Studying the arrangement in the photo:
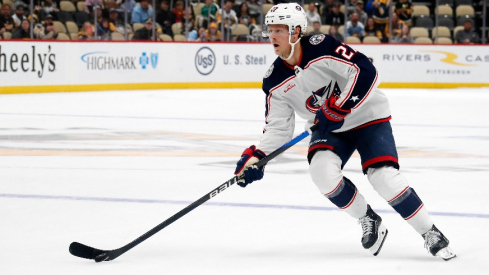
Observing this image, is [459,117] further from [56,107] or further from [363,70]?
[363,70]

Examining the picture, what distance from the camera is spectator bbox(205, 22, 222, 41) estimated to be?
1585 centimetres

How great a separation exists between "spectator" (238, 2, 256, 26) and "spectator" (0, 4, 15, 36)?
14.5ft

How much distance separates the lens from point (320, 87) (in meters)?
3.52

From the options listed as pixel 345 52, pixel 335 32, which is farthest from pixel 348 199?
pixel 335 32

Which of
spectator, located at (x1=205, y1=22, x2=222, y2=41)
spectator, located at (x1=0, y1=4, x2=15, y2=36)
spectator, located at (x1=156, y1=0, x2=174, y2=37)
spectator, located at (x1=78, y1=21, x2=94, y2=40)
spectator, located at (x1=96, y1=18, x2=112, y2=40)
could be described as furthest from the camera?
spectator, located at (x1=205, y1=22, x2=222, y2=41)

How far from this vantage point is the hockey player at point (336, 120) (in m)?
3.39

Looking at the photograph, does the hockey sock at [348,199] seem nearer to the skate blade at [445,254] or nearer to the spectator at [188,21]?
the skate blade at [445,254]

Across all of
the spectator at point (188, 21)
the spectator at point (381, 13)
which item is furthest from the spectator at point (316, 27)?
the spectator at point (188, 21)

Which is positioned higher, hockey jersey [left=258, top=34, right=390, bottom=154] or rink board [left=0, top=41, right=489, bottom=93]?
hockey jersey [left=258, top=34, right=390, bottom=154]

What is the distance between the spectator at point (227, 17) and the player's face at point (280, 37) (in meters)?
12.7

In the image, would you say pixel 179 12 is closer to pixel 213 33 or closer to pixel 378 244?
pixel 213 33

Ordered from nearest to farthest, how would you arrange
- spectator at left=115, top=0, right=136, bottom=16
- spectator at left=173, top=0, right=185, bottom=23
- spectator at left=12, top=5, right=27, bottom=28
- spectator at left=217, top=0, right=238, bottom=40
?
spectator at left=12, top=5, right=27, bottom=28
spectator at left=115, top=0, right=136, bottom=16
spectator at left=173, top=0, right=185, bottom=23
spectator at left=217, top=0, right=238, bottom=40

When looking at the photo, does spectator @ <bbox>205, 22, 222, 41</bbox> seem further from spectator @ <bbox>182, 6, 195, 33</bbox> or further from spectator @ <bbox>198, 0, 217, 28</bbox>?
spectator @ <bbox>182, 6, 195, 33</bbox>

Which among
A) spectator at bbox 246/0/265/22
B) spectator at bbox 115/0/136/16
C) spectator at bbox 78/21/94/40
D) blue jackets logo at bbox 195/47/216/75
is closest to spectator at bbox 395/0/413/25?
spectator at bbox 246/0/265/22
